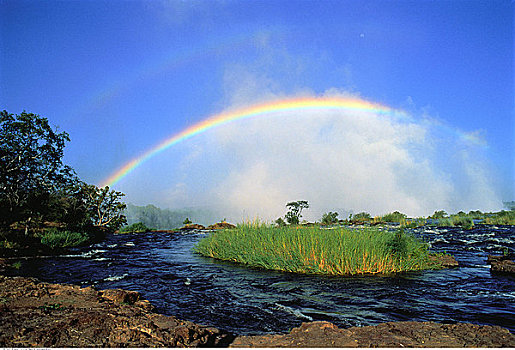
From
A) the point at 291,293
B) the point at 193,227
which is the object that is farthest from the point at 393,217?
the point at 291,293

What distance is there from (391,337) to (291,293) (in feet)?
13.8

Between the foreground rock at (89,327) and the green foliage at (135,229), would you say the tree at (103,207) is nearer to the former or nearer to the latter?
the green foliage at (135,229)

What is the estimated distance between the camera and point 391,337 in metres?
3.86

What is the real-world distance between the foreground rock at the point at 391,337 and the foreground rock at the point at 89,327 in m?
0.65

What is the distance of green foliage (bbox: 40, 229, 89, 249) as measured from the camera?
16.6m

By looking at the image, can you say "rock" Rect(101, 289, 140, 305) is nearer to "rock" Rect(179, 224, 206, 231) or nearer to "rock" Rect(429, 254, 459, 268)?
"rock" Rect(429, 254, 459, 268)

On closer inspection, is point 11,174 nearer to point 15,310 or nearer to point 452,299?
point 15,310

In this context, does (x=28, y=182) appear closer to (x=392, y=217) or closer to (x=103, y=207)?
(x=103, y=207)

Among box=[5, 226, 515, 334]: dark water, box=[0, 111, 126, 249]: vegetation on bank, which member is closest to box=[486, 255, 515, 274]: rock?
box=[5, 226, 515, 334]: dark water

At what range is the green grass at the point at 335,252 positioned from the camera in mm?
10125

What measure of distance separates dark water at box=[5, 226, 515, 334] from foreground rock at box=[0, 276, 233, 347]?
4.65ft

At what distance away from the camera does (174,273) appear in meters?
10.9

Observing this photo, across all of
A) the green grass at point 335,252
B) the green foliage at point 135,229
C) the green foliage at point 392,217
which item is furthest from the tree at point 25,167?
the green foliage at point 392,217

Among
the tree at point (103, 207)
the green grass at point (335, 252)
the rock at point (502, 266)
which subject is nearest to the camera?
the rock at point (502, 266)
